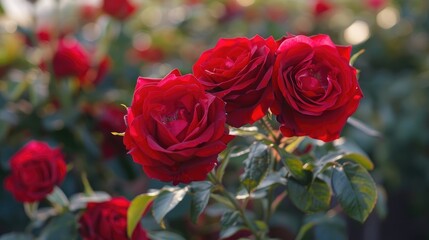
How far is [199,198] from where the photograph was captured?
41.6 inches

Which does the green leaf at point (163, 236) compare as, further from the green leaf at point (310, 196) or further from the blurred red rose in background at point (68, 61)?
the blurred red rose in background at point (68, 61)

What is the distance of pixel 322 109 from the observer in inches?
35.9

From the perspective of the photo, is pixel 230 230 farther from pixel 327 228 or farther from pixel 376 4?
pixel 376 4

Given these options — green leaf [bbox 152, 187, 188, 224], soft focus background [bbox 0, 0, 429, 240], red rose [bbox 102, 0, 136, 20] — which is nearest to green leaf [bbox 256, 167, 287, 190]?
green leaf [bbox 152, 187, 188, 224]

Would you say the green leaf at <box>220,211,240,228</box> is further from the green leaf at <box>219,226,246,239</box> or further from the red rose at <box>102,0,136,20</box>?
the red rose at <box>102,0,136,20</box>

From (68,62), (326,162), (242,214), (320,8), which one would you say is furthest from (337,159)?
(320,8)

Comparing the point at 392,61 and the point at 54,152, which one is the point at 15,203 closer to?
the point at 54,152

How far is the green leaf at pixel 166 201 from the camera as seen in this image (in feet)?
3.45

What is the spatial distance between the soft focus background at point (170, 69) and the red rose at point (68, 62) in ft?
0.13

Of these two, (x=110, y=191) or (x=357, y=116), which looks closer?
(x=110, y=191)

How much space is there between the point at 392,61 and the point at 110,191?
4.73 feet

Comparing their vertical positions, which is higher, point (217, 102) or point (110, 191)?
point (217, 102)

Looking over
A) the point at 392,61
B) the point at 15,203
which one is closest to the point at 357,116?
the point at 392,61

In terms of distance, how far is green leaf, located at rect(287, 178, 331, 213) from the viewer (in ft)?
3.41
